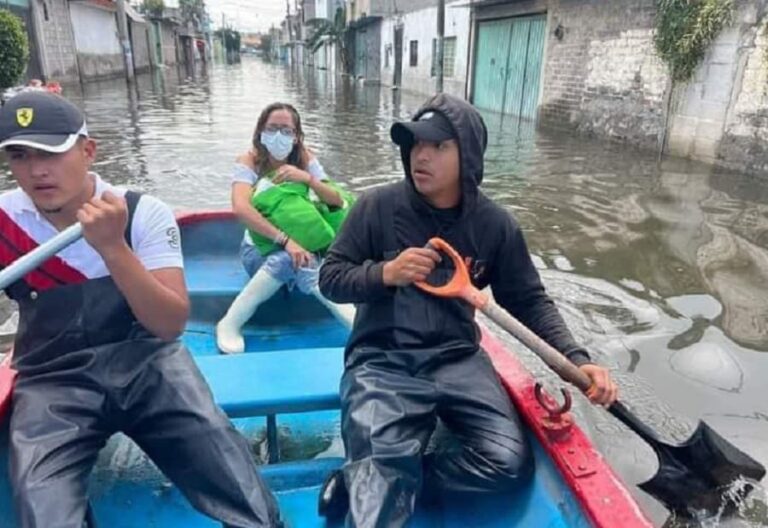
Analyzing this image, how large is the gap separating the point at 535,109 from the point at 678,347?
1096 cm

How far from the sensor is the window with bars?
744 inches

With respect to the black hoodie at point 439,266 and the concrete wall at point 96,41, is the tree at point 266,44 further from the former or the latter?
the black hoodie at point 439,266

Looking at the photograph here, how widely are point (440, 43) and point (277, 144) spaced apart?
16.1m

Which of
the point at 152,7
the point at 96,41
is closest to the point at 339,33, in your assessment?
the point at 152,7

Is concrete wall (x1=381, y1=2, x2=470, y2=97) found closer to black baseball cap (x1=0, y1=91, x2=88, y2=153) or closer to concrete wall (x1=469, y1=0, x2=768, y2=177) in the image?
concrete wall (x1=469, y1=0, x2=768, y2=177)

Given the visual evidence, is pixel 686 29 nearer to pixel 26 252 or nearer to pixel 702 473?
pixel 702 473

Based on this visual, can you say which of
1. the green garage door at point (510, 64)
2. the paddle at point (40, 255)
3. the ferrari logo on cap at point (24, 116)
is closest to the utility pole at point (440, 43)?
the green garage door at point (510, 64)

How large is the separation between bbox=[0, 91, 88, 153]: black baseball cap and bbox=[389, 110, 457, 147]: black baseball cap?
0.95 m

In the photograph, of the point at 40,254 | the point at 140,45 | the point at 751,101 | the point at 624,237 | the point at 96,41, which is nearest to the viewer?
the point at 40,254

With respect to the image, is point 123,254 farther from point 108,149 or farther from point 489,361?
point 108,149

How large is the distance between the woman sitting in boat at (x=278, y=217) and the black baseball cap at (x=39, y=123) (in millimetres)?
1654

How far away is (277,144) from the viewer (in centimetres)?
342

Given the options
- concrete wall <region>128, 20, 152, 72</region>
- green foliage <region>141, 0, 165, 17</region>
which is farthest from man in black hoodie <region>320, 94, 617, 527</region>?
green foliage <region>141, 0, 165, 17</region>

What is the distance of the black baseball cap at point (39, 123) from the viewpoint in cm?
159
